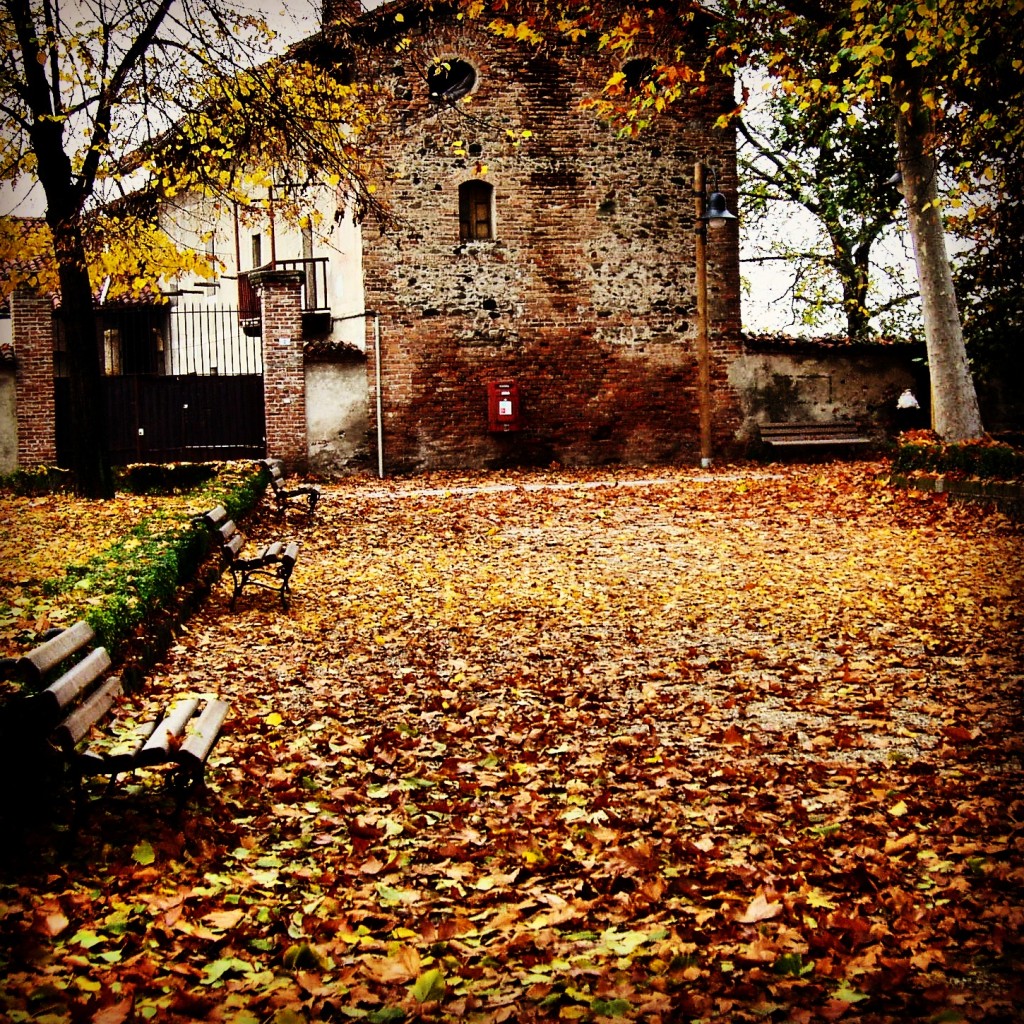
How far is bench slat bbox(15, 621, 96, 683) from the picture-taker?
413 cm

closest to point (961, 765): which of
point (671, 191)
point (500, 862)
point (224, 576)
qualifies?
point (500, 862)

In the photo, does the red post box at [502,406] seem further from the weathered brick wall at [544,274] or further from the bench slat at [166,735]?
the bench slat at [166,735]

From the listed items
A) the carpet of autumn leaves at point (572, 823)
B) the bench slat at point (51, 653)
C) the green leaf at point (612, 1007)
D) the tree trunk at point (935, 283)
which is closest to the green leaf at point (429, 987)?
the carpet of autumn leaves at point (572, 823)

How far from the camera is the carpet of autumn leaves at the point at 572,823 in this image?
315 cm

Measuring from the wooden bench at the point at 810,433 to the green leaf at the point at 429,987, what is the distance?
56.7 feet

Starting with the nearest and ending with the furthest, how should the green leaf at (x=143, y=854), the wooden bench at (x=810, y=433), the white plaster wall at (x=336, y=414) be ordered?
the green leaf at (x=143, y=854) < the white plaster wall at (x=336, y=414) < the wooden bench at (x=810, y=433)

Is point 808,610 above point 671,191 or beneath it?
beneath

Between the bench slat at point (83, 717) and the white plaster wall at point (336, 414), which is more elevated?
the white plaster wall at point (336, 414)

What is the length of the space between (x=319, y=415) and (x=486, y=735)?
1390cm

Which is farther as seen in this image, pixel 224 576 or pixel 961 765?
pixel 224 576

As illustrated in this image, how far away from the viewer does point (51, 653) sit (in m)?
4.39

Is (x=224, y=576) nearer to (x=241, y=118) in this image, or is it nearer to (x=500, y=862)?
(x=241, y=118)

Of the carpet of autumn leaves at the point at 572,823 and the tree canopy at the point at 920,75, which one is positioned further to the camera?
the tree canopy at the point at 920,75

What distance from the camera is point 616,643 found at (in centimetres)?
749
